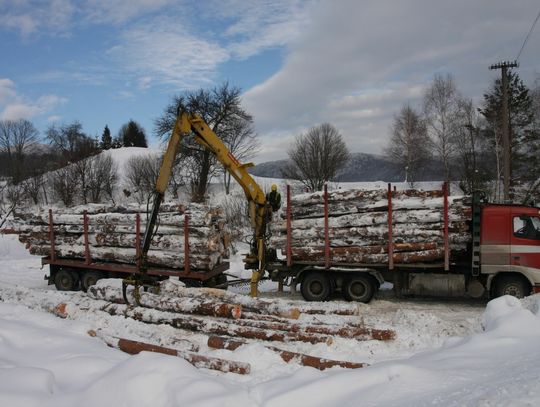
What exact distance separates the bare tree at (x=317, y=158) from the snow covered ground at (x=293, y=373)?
3986 centimetres

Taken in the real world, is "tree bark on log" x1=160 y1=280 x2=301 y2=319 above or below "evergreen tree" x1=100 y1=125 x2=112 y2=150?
below

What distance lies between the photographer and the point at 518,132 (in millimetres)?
35125

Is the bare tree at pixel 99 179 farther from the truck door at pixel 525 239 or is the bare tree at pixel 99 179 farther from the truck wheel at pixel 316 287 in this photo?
the truck door at pixel 525 239

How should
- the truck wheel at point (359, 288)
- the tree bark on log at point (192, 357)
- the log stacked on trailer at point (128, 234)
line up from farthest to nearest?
1. the log stacked on trailer at point (128, 234)
2. the truck wheel at point (359, 288)
3. the tree bark on log at point (192, 357)

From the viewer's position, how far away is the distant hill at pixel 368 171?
44.5m

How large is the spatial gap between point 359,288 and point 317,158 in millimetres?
37802

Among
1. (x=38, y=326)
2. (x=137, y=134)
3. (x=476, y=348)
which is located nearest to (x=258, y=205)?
(x=38, y=326)

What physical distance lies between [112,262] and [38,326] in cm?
624

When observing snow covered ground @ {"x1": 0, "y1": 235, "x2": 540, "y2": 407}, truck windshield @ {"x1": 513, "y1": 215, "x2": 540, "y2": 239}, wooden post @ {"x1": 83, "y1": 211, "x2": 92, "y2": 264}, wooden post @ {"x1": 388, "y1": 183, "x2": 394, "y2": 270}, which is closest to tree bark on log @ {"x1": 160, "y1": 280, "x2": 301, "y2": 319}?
snow covered ground @ {"x1": 0, "y1": 235, "x2": 540, "y2": 407}

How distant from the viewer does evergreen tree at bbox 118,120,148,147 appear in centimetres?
8750

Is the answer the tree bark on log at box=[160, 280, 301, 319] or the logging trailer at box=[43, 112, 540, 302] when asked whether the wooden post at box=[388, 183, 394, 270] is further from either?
the tree bark on log at box=[160, 280, 301, 319]

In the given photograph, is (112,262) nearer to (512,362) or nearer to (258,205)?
(258,205)

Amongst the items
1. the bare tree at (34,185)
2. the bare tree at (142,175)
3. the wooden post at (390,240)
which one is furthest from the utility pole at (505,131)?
the bare tree at (34,185)

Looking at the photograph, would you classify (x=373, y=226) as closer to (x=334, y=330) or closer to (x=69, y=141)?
(x=334, y=330)
